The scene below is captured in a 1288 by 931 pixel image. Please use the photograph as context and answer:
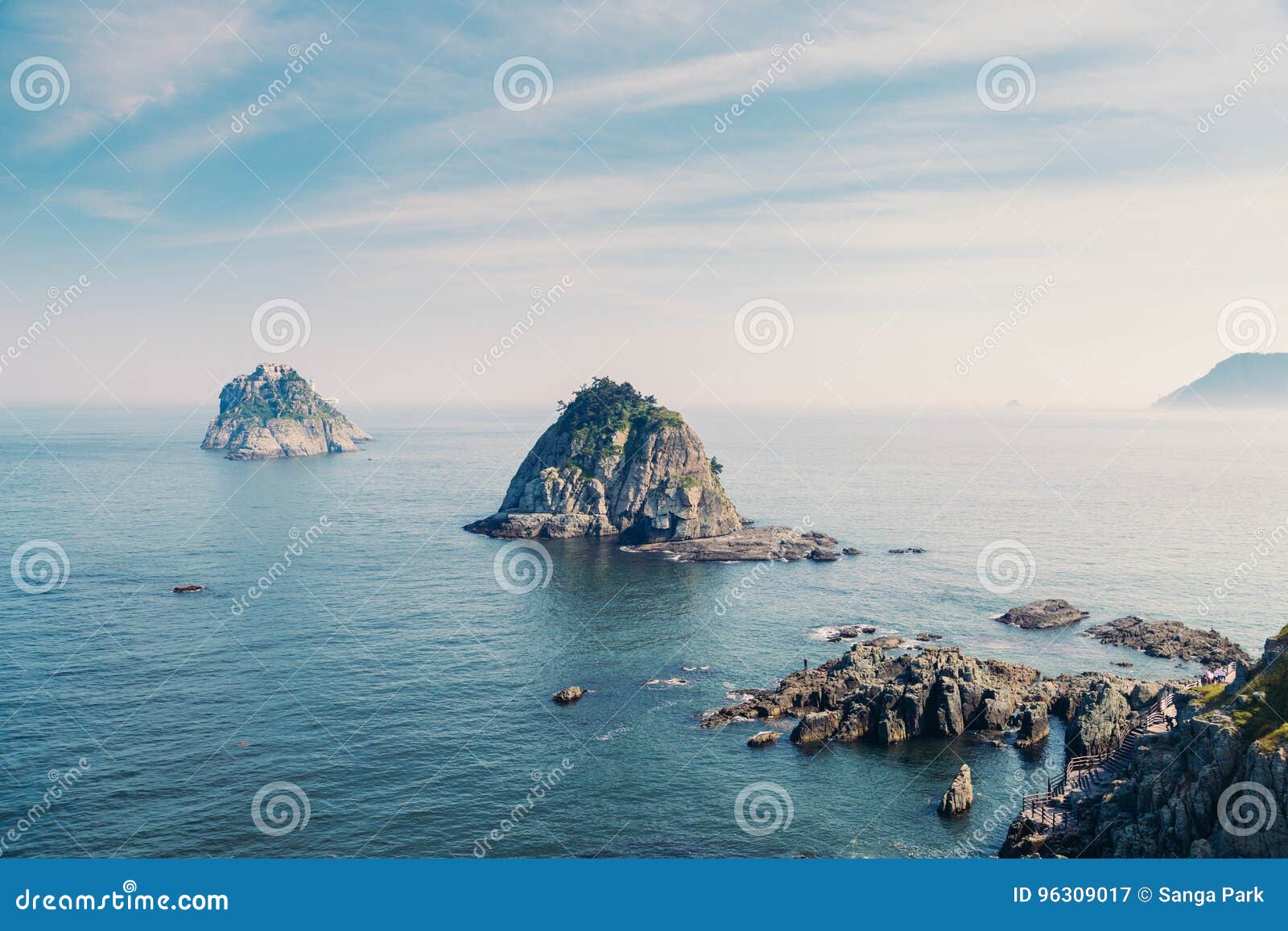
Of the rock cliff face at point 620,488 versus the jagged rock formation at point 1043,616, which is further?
the rock cliff face at point 620,488

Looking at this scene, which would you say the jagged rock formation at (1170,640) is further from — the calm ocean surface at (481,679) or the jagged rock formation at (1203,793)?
the jagged rock formation at (1203,793)

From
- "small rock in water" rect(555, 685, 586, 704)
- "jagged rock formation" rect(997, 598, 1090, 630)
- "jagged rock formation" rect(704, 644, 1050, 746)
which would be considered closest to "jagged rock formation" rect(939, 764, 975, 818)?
"jagged rock formation" rect(704, 644, 1050, 746)

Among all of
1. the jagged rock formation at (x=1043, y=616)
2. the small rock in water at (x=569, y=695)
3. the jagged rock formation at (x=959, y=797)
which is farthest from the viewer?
the jagged rock formation at (x=1043, y=616)

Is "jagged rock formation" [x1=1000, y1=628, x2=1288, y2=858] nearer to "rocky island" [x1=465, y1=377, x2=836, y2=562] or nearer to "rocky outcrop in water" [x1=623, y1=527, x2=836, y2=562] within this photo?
"rocky outcrop in water" [x1=623, y1=527, x2=836, y2=562]

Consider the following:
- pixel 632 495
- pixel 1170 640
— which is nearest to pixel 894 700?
pixel 1170 640

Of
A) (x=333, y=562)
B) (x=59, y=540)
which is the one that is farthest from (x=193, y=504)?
(x=333, y=562)

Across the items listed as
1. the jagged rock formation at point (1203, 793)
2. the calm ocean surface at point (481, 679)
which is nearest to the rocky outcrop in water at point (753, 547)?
the calm ocean surface at point (481, 679)
